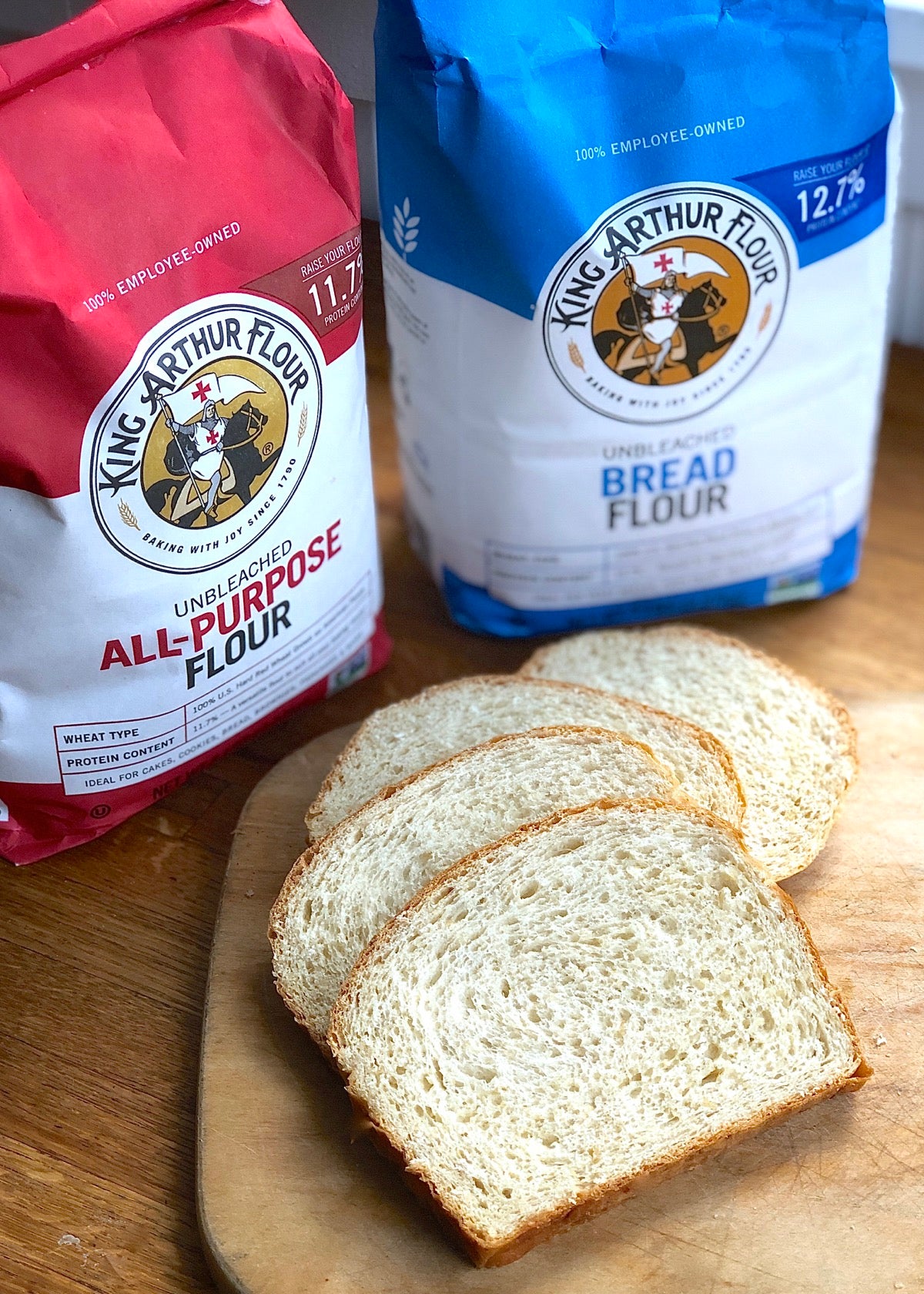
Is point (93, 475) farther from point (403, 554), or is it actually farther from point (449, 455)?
point (403, 554)

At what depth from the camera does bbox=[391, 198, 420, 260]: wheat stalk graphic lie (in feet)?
5.10

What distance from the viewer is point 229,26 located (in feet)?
4.30

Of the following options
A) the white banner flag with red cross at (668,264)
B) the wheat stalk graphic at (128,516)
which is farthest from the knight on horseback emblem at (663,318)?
the wheat stalk graphic at (128,516)

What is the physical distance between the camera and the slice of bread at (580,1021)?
1.22 meters

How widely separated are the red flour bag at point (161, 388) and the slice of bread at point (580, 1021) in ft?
1.42

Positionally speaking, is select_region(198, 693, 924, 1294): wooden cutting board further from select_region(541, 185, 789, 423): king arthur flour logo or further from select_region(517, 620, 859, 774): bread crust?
select_region(541, 185, 789, 423): king arthur flour logo

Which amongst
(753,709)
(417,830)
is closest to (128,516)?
(417,830)

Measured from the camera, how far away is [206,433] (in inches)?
55.1

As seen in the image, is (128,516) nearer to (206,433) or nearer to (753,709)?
(206,433)

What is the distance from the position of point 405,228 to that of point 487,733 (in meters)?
0.61

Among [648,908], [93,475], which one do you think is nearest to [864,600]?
[648,908]

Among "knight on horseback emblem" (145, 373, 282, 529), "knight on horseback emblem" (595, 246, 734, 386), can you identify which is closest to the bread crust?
"knight on horseback emblem" (595, 246, 734, 386)

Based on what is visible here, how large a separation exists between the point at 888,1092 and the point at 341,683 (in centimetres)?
86

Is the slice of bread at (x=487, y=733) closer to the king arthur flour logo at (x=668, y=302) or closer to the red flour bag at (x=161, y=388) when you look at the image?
the red flour bag at (x=161, y=388)
